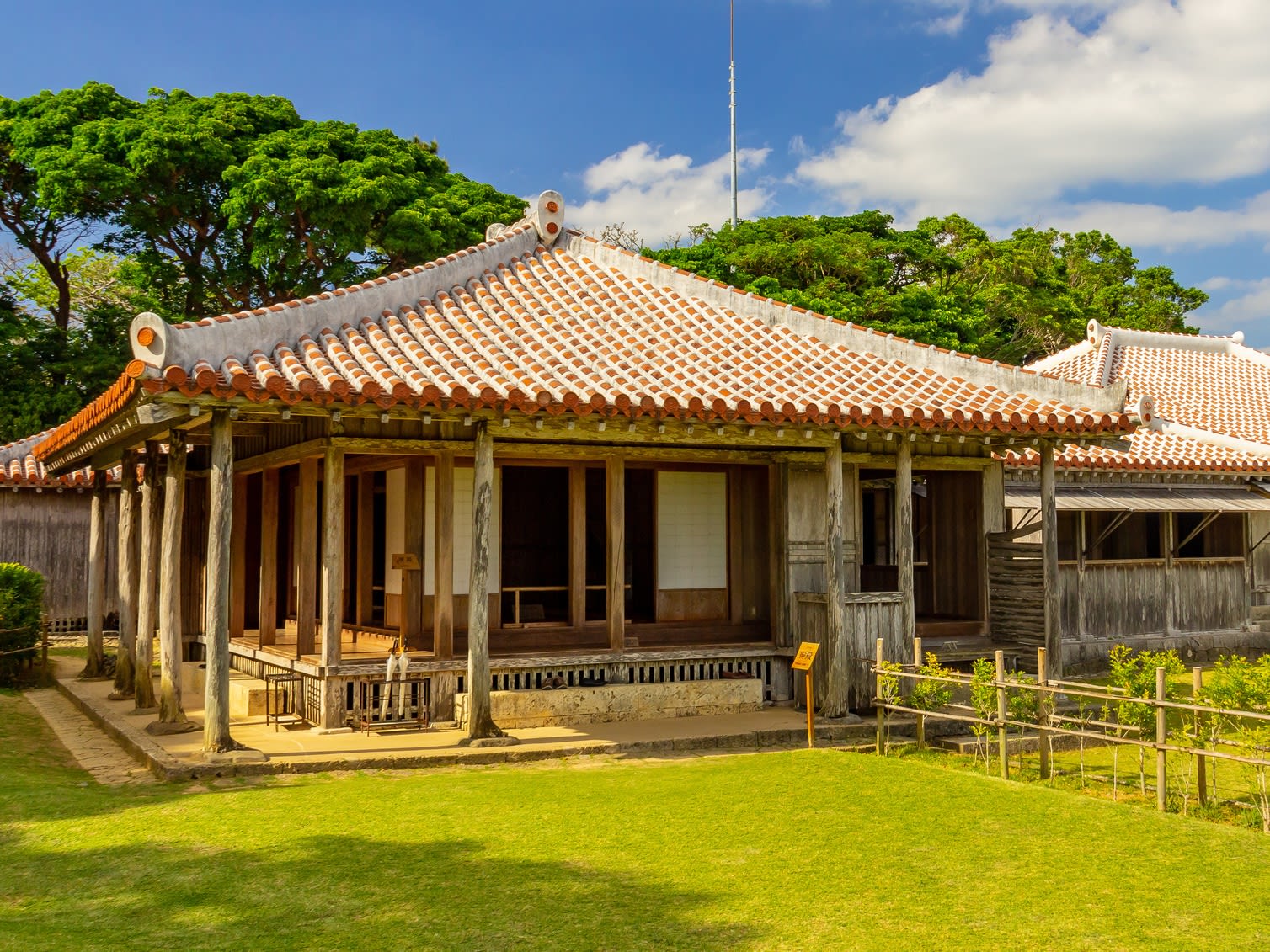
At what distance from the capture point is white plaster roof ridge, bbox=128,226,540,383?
909cm

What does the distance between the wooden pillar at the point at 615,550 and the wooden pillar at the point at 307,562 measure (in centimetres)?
318

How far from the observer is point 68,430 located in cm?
1391

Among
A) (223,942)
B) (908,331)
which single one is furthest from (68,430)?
(908,331)

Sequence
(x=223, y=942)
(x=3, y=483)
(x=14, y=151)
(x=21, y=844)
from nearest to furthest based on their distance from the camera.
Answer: (x=223, y=942) → (x=21, y=844) → (x=3, y=483) → (x=14, y=151)

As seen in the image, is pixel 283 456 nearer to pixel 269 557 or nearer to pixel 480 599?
pixel 269 557

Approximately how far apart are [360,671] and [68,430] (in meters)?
5.37

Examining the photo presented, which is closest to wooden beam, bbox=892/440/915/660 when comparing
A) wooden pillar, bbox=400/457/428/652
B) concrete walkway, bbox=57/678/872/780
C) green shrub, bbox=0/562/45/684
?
concrete walkway, bbox=57/678/872/780

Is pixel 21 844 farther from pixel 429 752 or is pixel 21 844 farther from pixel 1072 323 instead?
pixel 1072 323

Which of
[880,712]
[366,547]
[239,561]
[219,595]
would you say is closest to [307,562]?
[366,547]

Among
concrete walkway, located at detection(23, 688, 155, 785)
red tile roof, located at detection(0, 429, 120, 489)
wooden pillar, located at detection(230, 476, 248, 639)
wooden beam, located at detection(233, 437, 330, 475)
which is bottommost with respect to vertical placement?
concrete walkway, located at detection(23, 688, 155, 785)

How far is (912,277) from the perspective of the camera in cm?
3669

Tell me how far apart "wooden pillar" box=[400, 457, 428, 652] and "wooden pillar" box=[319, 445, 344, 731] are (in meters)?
1.00

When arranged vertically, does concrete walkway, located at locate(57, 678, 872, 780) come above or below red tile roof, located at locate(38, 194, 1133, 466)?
below

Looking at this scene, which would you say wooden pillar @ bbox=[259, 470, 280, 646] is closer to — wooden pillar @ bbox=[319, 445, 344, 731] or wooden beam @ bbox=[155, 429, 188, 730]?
wooden beam @ bbox=[155, 429, 188, 730]
